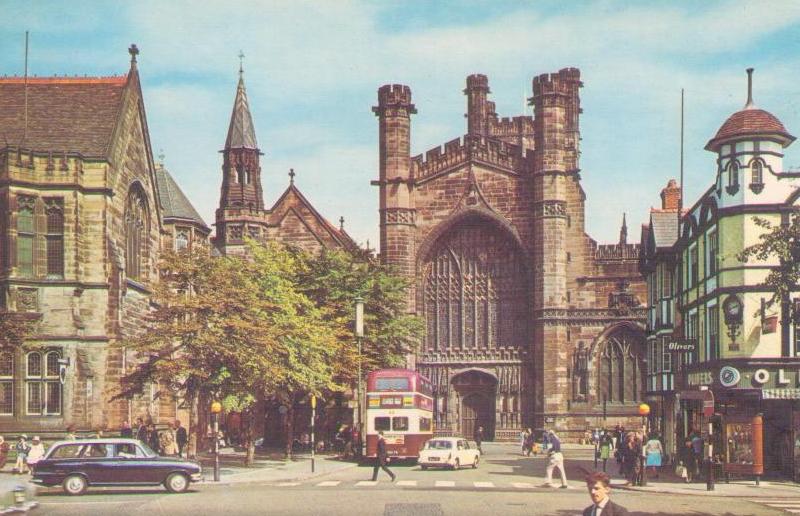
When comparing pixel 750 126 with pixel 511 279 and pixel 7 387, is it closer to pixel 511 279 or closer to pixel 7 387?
pixel 7 387

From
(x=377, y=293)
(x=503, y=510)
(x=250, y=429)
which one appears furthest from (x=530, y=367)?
(x=503, y=510)

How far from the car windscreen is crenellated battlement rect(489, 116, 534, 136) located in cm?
6392

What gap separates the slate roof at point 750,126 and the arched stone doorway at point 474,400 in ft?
123

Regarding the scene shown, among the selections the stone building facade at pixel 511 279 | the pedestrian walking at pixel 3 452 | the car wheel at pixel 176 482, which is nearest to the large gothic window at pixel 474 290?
the stone building facade at pixel 511 279

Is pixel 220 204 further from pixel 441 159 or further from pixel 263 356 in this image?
pixel 263 356

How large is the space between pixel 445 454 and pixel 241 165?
36244 millimetres

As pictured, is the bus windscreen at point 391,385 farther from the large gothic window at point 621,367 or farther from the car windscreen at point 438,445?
the large gothic window at point 621,367

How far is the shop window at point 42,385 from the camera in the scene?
40.7 meters

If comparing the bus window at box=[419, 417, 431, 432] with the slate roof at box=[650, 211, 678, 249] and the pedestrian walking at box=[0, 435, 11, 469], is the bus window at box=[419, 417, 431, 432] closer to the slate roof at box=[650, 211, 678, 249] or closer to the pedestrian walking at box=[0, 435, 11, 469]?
the slate roof at box=[650, 211, 678, 249]

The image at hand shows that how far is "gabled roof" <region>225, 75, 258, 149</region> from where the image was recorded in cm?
7462

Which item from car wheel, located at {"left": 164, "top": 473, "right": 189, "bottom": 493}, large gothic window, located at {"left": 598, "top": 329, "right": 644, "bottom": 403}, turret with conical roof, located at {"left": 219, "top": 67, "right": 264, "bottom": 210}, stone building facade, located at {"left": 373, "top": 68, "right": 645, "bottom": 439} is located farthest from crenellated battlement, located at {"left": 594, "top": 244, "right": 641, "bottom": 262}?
car wheel, located at {"left": 164, "top": 473, "right": 189, "bottom": 493}

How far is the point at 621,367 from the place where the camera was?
242ft

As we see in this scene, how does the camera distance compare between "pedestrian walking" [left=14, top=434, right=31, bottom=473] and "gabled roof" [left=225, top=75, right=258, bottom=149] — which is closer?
"pedestrian walking" [left=14, top=434, right=31, bottom=473]

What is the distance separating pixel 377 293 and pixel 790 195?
92.2ft
